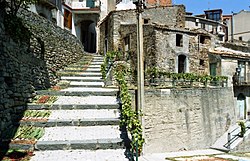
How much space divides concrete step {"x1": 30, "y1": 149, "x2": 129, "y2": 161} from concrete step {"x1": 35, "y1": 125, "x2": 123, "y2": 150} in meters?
0.15

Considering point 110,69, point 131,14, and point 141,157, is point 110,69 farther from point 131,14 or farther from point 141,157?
point 131,14

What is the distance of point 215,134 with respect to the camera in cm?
1941

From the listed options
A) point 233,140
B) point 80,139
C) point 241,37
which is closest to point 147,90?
point 80,139

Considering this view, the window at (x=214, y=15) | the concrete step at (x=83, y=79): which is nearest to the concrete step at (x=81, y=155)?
the concrete step at (x=83, y=79)

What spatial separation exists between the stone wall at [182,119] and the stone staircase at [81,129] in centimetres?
327

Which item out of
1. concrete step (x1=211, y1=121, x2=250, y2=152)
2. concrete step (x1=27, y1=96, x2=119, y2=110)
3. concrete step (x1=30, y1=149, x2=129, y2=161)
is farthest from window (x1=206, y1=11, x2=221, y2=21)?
concrete step (x1=30, y1=149, x2=129, y2=161)

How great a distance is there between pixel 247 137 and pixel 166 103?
7719mm

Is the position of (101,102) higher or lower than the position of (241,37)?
lower

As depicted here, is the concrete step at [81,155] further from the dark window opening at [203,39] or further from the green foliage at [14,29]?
the dark window opening at [203,39]

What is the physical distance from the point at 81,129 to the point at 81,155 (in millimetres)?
1731

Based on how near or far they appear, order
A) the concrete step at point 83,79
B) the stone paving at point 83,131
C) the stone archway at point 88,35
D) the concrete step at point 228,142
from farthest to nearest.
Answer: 1. the stone archway at point 88,35
2. the concrete step at point 228,142
3. the concrete step at point 83,79
4. the stone paving at point 83,131

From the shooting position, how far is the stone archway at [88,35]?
3612cm

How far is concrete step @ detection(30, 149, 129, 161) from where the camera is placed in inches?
291

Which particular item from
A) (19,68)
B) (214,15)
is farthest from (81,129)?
(214,15)
